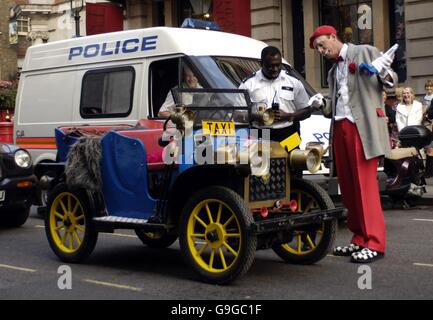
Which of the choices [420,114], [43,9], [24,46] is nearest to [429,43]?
[420,114]

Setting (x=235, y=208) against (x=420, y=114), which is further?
(x=420, y=114)

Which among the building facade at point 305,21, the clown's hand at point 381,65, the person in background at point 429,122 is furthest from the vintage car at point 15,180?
the building facade at point 305,21

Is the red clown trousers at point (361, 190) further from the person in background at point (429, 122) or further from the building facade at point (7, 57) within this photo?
the building facade at point (7, 57)

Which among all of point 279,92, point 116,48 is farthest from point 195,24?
point 279,92

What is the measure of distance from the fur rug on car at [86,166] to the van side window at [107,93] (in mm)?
2991

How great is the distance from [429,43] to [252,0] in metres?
5.52

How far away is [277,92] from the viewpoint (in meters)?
6.96

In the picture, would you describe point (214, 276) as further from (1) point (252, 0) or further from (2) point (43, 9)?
(2) point (43, 9)

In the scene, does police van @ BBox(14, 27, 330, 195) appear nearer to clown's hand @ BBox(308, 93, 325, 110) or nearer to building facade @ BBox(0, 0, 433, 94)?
clown's hand @ BBox(308, 93, 325, 110)

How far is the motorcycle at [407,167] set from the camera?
32.6ft

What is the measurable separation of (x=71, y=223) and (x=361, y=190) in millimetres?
2670

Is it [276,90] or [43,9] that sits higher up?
[43,9]

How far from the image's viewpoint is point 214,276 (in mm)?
5730

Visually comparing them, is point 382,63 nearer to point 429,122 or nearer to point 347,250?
point 347,250
